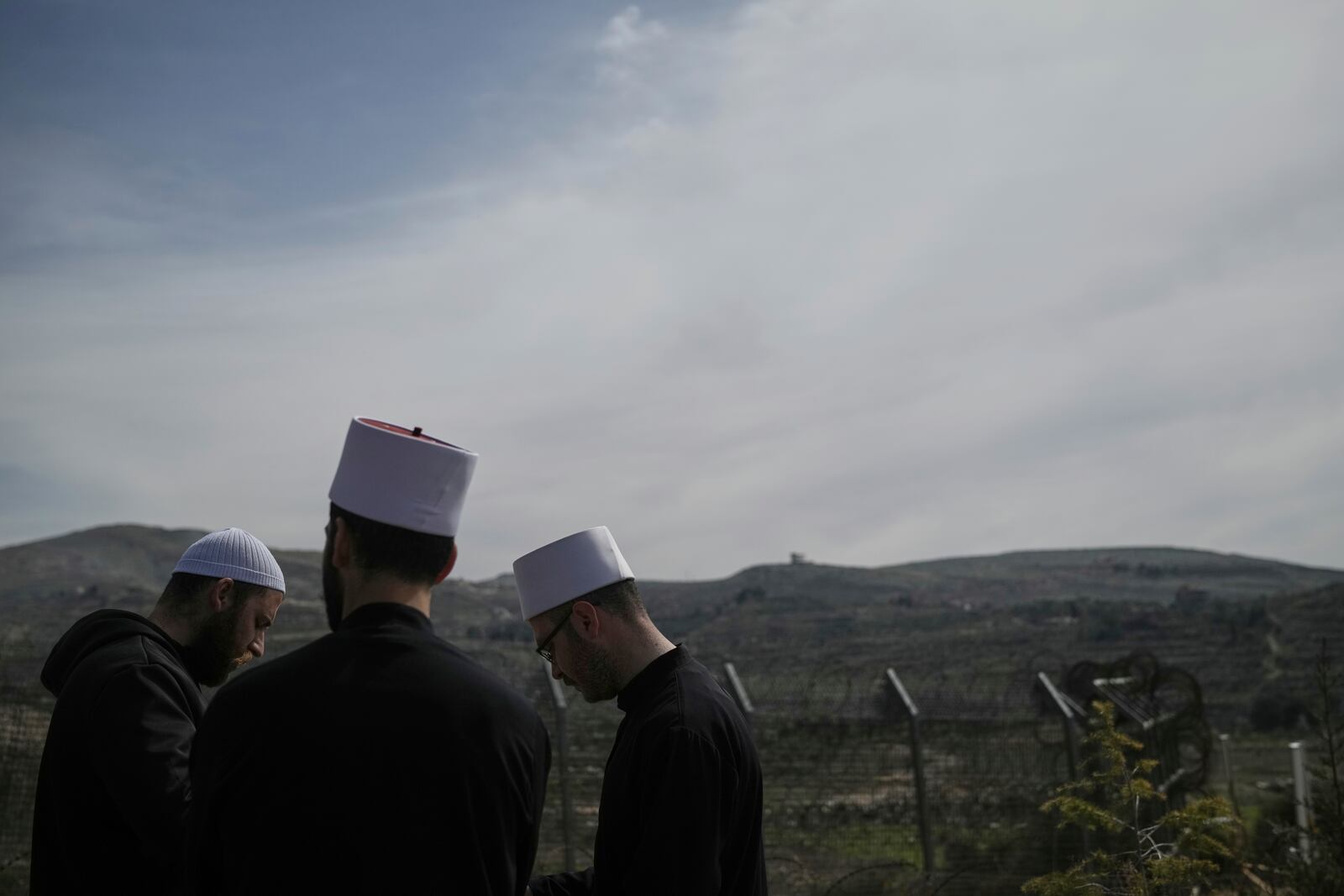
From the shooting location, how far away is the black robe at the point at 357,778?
2.14 m

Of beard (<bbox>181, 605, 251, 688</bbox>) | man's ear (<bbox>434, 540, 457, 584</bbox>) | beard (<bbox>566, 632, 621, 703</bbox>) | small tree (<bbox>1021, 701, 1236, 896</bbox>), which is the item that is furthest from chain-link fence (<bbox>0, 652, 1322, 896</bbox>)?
man's ear (<bbox>434, 540, 457, 584</bbox>)

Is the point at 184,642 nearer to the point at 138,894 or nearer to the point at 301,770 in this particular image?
the point at 138,894

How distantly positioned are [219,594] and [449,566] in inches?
59.8

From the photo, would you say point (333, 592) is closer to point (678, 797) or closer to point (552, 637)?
point (678, 797)

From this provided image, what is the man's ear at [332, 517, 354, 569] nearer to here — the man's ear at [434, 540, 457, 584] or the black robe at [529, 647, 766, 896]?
the man's ear at [434, 540, 457, 584]

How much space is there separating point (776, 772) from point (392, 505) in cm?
1001

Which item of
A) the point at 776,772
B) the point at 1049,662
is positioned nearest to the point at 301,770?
the point at 776,772

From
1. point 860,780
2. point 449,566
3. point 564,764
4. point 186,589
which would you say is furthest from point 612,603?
point 860,780

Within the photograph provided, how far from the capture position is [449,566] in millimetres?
2521

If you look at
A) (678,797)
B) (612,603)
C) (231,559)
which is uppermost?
(231,559)

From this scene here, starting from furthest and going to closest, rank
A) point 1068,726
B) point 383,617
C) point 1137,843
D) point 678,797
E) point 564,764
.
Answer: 1. point 1068,726
2. point 564,764
3. point 1137,843
4. point 678,797
5. point 383,617

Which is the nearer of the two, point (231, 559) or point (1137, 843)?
point (231, 559)

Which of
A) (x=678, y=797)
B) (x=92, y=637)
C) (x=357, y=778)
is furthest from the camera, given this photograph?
(x=92, y=637)

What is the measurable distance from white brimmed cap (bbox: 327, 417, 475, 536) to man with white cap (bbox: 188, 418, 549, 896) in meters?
0.16
